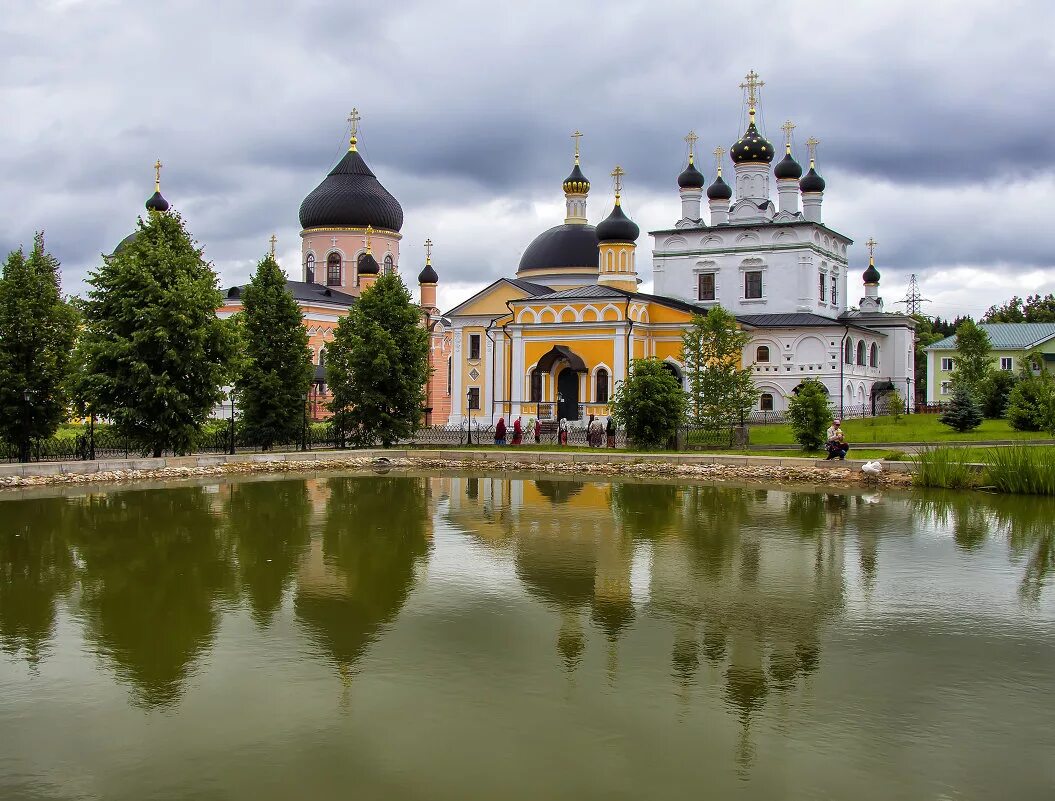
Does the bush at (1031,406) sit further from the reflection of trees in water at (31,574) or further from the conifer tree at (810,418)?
the reflection of trees in water at (31,574)

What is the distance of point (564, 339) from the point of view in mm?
35812

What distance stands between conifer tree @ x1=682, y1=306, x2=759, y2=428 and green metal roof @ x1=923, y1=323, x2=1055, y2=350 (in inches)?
1094

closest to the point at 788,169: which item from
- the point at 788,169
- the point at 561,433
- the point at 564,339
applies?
the point at 788,169

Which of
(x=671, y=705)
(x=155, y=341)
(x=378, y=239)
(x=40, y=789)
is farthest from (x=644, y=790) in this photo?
(x=378, y=239)

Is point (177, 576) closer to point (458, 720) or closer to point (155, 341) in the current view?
point (458, 720)

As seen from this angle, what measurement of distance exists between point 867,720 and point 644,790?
167 centimetres

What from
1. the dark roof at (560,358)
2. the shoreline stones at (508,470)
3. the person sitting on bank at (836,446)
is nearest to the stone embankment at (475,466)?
the shoreline stones at (508,470)

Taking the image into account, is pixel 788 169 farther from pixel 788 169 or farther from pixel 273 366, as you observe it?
pixel 273 366

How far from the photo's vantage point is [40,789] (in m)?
4.93

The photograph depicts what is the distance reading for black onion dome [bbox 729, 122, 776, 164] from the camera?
41000 mm

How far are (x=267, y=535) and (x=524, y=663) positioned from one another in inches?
252

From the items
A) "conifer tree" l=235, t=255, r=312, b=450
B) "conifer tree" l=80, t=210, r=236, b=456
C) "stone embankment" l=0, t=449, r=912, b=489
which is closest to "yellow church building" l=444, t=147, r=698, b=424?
"stone embankment" l=0, t=449, r=912, b=489

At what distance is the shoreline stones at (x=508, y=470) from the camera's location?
18.8 metres

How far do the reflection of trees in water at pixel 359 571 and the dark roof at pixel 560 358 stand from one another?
18.4 m
